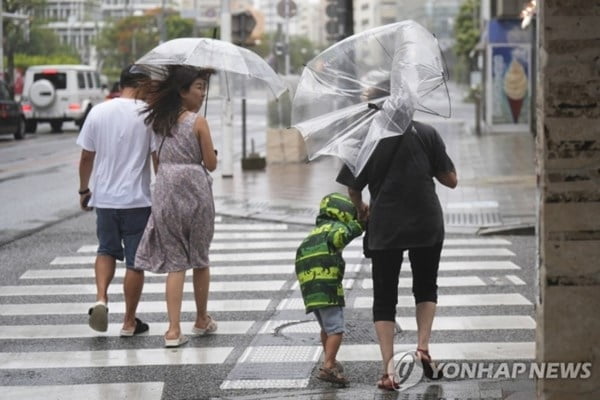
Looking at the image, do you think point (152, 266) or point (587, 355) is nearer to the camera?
point (587, 355)

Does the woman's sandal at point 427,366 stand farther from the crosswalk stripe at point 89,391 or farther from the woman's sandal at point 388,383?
the crosswalk stripe at point 89,391

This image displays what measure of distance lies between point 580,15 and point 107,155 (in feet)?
13.3

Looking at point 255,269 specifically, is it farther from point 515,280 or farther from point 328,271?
point 328,271

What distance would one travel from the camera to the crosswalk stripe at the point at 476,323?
8492 millimetres

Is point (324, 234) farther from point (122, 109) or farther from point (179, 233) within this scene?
point (122, 109)

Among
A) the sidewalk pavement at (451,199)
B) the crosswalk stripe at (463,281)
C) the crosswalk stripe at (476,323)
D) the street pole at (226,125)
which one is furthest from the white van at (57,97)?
the crosswalk stripe at (476,323)

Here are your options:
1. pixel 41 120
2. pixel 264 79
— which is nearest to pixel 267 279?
pixel 264 79

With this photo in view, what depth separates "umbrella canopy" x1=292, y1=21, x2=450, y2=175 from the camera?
6.50 meters

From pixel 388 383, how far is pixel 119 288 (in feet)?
14.6

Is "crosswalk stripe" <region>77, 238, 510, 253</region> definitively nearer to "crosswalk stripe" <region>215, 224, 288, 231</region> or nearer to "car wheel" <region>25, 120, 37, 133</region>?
"crosswalk stripe" <region>215, 224, 288, 231</region>

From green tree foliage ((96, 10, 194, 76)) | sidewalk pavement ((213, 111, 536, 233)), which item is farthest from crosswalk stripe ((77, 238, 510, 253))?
green tree foliage ((96, 10, 194, 76))

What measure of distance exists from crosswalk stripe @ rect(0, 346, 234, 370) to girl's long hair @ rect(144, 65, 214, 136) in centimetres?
144

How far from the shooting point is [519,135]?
3356 cm

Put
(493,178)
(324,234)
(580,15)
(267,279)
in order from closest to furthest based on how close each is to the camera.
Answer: (580,15) → (324,234) → (267,279) → (493,178)
